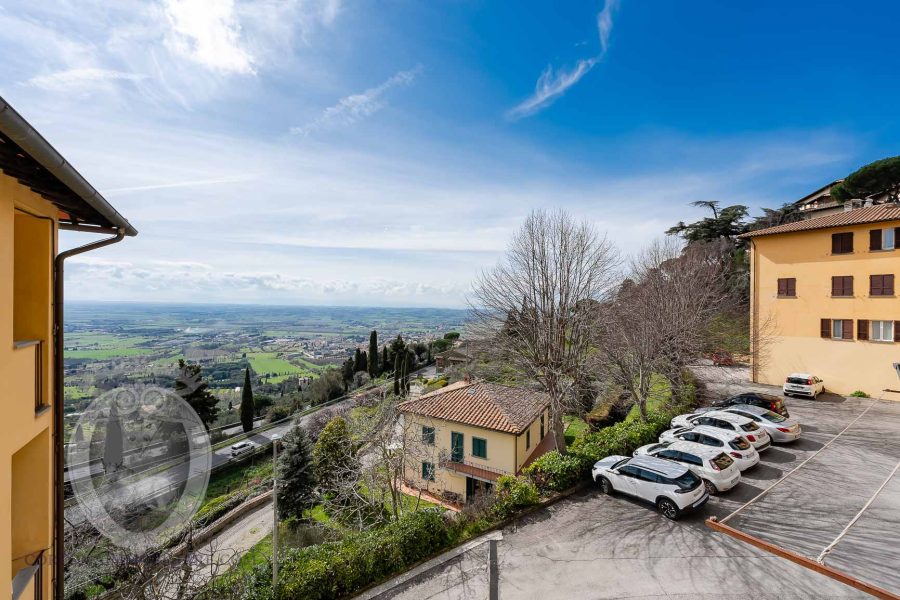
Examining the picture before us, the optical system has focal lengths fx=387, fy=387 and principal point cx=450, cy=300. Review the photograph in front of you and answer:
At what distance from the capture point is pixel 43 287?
434 centimetres

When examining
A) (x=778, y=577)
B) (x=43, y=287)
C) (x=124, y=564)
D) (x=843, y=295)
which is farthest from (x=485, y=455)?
(x=843, y=295)

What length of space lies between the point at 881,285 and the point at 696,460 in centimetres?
1772

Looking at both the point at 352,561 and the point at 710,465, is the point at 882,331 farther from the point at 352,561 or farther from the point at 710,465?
the point at 352,561

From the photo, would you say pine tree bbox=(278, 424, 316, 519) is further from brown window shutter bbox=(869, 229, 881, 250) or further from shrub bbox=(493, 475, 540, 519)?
brown window shutter bbox=(869, 229, 881, 250)

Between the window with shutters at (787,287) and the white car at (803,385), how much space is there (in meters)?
4.62

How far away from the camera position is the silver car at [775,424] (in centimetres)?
1395

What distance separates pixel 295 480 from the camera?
18.9 metres

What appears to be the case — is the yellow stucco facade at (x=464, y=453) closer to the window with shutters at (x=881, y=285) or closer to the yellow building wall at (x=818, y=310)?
the yellow building wall at (x=818, y=310)

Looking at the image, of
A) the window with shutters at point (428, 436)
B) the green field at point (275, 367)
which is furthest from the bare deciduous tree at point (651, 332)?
the green field at point (275, 367)

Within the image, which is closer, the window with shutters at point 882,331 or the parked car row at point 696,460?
the parked car row at point 696,460

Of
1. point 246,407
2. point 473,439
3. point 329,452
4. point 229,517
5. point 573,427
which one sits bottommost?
point 229,517

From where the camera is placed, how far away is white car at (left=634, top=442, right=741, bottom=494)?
1080cm

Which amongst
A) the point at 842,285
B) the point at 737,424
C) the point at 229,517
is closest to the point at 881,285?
the point at 842,285

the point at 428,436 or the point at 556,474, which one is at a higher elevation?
the point at 556,474
